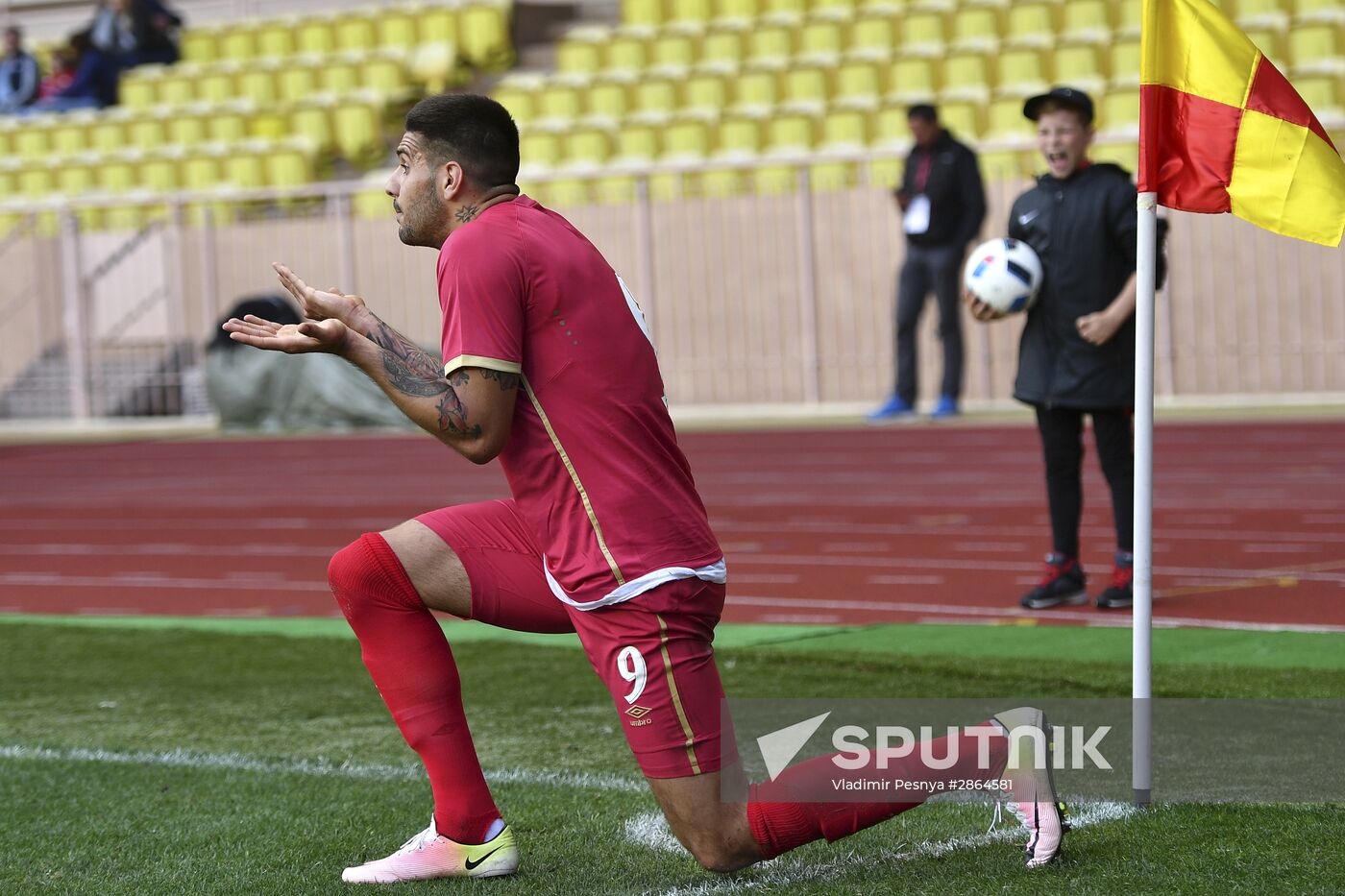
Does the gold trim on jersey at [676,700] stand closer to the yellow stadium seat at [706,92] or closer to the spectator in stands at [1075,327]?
the spectator in stands at [1075,327]

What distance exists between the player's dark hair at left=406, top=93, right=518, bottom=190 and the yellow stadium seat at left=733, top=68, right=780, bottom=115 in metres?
17.1

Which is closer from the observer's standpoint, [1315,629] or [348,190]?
[1315,629]

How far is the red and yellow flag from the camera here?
4742 mm

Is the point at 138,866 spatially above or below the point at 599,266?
below

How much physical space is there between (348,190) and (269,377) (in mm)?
2653

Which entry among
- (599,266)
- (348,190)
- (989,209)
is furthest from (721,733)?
(348,190)

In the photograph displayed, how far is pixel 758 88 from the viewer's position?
2125cm

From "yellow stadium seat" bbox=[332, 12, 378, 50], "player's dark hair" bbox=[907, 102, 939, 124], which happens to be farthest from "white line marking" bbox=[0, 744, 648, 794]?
"yellow stadium seat" bbox=[332, 12, 378, 50]

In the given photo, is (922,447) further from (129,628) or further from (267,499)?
(129,628)

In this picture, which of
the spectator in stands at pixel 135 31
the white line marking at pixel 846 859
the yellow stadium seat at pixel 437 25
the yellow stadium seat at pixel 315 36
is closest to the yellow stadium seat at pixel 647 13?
the yellow stadium seat at pixel 437 25

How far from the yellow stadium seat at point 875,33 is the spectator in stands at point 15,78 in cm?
1269

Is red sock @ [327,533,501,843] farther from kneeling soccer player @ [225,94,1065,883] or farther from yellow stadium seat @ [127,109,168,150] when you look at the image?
yellow stadium seat @ [127,109,168,150]

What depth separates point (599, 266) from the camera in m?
4.14

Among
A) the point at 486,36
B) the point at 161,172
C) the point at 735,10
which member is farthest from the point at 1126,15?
the point at 161,172
